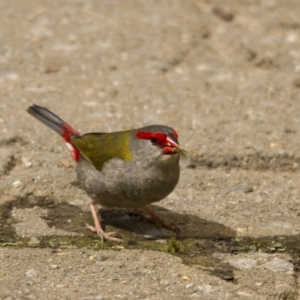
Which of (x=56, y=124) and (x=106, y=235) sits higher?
(x=56, y=124)

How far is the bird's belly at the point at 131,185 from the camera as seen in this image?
15.7 feet

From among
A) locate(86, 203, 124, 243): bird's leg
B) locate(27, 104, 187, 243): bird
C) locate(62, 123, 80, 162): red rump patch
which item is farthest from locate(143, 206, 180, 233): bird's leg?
locate(62, 123, 80, 162): red rump patch

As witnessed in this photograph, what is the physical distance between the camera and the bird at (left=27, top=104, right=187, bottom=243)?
4.79 m

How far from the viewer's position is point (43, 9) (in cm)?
823

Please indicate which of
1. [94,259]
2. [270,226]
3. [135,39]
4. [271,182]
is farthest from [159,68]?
[94,259]

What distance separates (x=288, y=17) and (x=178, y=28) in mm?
1230

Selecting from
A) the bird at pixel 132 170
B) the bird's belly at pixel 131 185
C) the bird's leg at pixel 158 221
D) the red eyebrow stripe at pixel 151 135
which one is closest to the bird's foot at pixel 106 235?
the bird at pixel 132 170

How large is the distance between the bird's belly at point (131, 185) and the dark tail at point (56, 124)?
1.63ft

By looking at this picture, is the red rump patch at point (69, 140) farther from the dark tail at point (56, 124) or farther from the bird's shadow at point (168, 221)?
the bird's shadow at point (168, 221)

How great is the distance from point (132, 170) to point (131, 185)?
0.32 feet

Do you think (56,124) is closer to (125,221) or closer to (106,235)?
(125,221)

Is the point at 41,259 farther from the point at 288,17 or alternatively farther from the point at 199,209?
the point at 288,17

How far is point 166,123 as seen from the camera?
6336 millimetres

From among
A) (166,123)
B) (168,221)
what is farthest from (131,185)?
(166,123)
